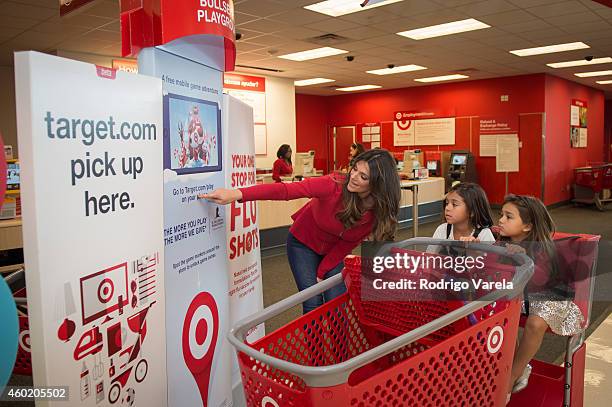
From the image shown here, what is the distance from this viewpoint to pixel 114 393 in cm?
144

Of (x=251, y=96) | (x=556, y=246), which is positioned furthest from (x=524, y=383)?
(x=251, y=96)

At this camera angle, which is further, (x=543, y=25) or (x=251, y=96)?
(x=251, y=96)

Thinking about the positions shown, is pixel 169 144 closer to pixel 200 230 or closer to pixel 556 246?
pixel 200 230

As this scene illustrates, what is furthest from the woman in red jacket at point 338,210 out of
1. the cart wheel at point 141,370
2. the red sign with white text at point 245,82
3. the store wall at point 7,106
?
the store wall at point 7,106

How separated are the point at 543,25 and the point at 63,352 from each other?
287 inches

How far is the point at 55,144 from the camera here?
3.90 ft

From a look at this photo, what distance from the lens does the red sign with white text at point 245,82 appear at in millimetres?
9992

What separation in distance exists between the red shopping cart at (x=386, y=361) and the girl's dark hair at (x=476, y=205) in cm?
92

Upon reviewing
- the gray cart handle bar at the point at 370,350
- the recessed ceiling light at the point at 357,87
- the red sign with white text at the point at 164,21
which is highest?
the recessed ceiling light at the point at 357,87

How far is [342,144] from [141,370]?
43.9ft

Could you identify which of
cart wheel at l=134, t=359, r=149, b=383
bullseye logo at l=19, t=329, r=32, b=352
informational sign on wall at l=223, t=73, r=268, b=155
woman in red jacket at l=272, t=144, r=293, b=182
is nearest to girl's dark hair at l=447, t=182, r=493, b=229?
cart wheel at l=134, t=359, r=149, b=383

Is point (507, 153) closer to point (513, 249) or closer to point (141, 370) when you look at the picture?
point (513, 249)

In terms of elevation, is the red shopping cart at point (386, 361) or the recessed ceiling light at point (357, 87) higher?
the recessed ceiling light at point (357, 87)

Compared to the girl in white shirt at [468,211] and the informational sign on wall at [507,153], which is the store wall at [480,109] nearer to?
the informational sign on wall at [507,153]
